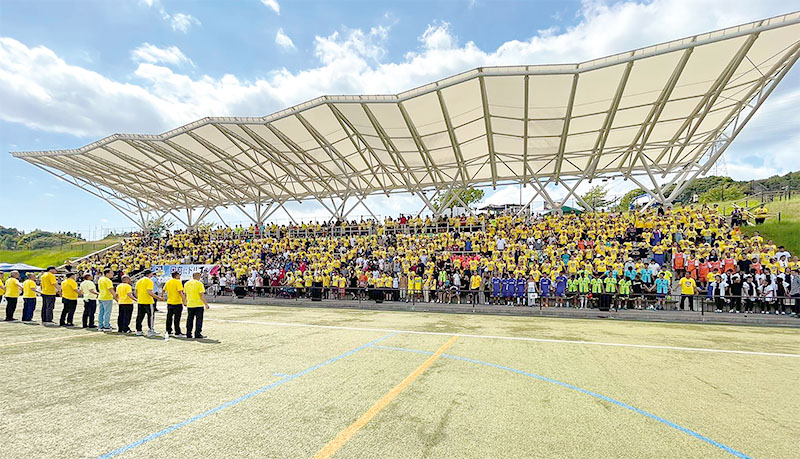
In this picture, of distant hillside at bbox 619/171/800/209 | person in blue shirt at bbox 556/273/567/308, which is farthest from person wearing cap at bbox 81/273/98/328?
distant hillside at bbox 619/171/800/209

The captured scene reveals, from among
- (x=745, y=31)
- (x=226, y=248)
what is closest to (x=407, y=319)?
(x=745, y=31)

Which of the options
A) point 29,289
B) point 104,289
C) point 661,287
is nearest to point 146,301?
point 104,289

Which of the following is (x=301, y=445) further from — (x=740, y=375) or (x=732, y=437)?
(x=740, y=375)

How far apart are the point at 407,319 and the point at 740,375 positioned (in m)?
8.77

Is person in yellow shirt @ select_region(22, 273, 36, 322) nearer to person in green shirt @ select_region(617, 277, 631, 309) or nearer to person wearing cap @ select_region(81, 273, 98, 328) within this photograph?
person wearing cap @ select_region(81, 273, 98, 328)

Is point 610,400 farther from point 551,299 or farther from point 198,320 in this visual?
point 551,299

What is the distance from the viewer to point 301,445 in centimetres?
368

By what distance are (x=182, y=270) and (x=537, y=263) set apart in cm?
2369

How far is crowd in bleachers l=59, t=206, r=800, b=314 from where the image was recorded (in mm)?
14500

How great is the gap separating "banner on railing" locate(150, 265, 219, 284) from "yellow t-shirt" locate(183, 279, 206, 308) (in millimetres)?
17925

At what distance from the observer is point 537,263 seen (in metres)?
18.3

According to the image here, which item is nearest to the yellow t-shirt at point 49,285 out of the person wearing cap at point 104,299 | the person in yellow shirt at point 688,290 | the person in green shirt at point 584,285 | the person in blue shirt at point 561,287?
the person wearing cap at point 104,299

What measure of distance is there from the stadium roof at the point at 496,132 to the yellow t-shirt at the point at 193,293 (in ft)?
50.4

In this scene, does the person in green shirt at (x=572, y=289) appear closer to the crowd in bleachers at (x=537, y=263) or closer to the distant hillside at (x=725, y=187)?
the crowd in bleachers at (x=537, y=263)
